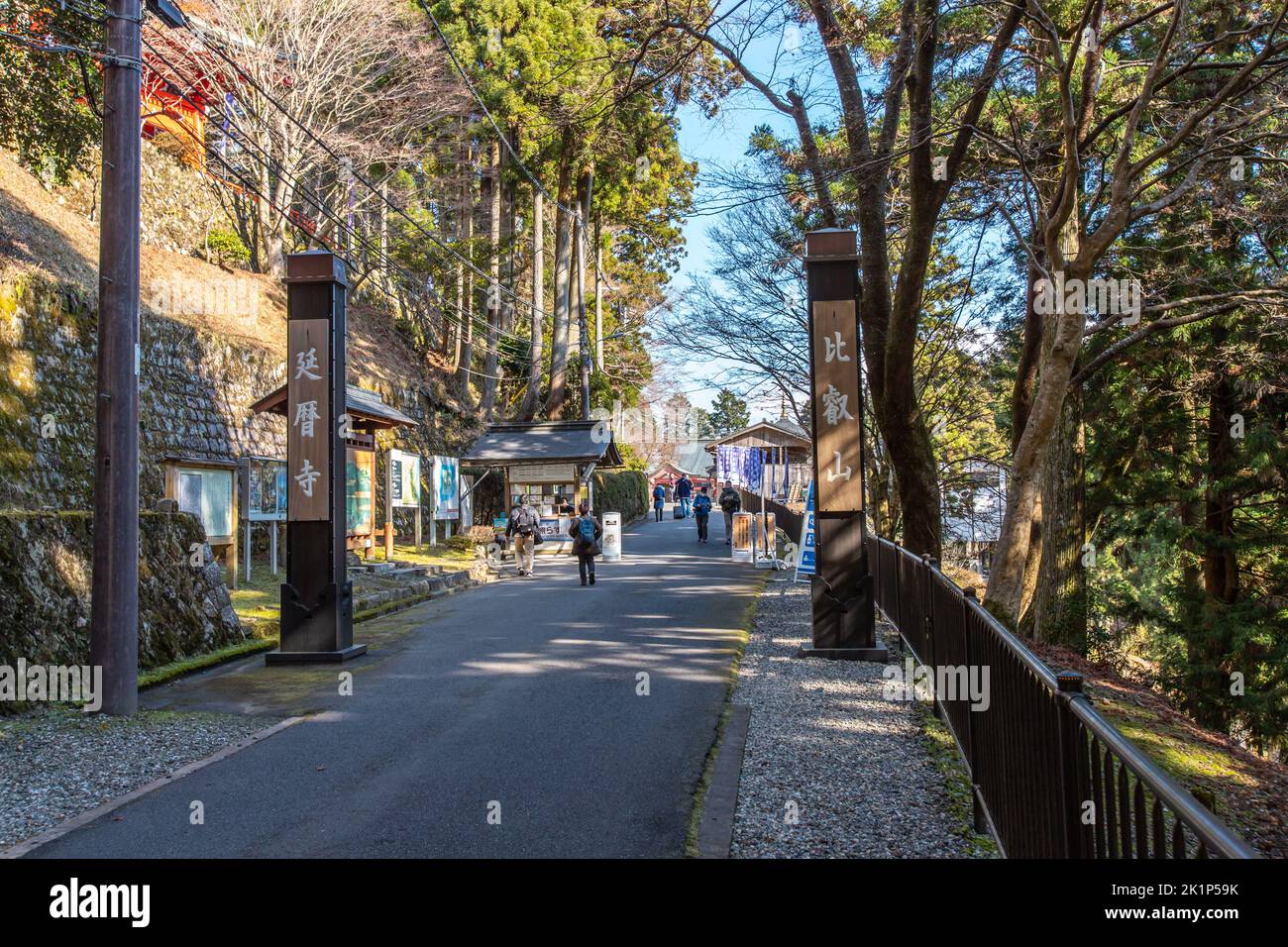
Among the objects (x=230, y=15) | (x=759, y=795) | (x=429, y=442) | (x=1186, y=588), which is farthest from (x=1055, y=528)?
(x=230, y=15)

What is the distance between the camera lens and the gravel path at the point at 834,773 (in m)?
5.13

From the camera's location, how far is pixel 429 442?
3170cm

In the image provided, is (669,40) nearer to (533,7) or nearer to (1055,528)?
(1055,528)

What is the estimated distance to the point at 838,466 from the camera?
10641 mm

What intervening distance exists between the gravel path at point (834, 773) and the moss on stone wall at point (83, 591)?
5.91 m

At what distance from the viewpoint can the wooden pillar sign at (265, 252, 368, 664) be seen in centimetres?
1057

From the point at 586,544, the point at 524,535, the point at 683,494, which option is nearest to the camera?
the point at 586,544

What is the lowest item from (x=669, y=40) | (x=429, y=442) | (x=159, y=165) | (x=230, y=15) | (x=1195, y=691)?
(x=1195, y=691)

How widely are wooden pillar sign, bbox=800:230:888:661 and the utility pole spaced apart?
6691 millimetres

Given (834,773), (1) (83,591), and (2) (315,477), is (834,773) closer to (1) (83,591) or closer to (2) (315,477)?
(2) (315,477)

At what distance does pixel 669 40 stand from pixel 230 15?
15.3m

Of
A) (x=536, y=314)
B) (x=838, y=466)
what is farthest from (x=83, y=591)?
(x=536, y=314)

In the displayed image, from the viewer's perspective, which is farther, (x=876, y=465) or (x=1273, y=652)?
(x=876, y=465)

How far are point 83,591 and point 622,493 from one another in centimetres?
3241
